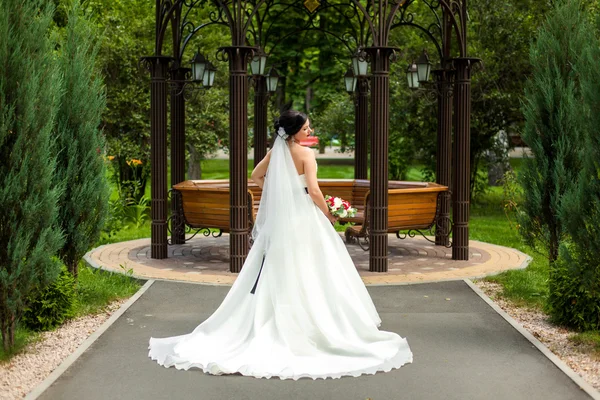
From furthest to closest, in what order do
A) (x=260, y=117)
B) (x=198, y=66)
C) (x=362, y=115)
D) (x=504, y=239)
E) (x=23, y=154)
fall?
(x=260, y=117), (x=504, y=239), (x=362, y=115), (x=198, y=66), (x=23, y=154)

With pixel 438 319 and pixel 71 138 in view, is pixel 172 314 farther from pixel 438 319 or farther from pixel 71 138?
pixel 438 319

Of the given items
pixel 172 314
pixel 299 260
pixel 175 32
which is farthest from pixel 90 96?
pixel 175 32

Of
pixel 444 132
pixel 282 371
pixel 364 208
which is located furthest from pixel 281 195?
pixel 444 132

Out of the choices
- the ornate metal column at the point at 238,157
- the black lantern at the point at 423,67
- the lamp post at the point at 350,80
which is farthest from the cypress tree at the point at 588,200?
the lamp post at the point at 350,80

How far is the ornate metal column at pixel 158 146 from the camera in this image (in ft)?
40.9

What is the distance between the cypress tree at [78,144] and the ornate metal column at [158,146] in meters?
3.31

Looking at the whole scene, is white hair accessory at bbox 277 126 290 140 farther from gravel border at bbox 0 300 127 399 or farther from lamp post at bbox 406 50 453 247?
lamp post at bbox 406 50 453 247

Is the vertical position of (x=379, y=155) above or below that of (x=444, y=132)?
below

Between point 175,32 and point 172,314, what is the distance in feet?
21.4


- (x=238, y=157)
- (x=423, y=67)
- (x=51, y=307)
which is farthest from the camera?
(x=423, y=67)

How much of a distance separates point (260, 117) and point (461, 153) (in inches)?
207

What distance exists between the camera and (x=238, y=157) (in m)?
11.3

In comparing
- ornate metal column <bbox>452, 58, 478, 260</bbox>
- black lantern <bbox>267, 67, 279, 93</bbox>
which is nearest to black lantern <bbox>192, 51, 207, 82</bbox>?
black lantern <bbox>267, 67, 279, 93</bbox>

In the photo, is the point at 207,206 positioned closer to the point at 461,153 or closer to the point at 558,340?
the point at 461,153
